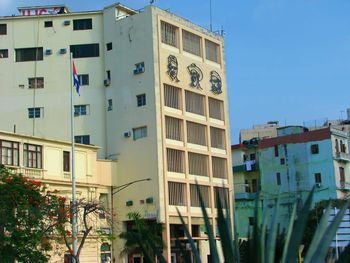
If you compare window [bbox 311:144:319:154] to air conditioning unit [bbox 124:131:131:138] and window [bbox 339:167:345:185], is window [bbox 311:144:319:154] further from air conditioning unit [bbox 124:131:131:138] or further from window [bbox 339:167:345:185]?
air conditioning unit [bbox 124:131:131:138]

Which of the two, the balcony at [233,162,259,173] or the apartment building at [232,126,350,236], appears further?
the balcony at [233,162,259,173]

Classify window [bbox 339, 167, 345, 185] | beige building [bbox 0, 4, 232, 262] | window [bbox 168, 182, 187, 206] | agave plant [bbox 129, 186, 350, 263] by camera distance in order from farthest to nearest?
window [bbox 339, 167, 345, 185], beige building [bbox 0, 4, 232, 262], window [bbox 168, 182, 187, 206], agave plant [bbox 129, 186, 350, 263]

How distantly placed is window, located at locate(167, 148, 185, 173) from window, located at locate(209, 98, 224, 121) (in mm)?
6053

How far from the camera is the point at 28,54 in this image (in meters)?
56.9

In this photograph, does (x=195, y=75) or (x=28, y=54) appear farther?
(x=28, y=54)

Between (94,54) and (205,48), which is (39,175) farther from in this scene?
(205,48)

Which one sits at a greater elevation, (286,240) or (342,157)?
(342,157)

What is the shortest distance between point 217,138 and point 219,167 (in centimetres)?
259

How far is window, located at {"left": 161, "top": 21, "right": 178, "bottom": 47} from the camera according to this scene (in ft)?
177

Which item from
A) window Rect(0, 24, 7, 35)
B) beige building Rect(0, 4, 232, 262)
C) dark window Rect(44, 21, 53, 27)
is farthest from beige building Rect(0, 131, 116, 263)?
window Rect(0, 24, 7, 35)

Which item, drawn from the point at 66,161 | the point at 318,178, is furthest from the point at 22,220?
the point at 318,178

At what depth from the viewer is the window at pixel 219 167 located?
56719 millimetres

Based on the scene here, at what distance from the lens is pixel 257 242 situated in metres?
7.28

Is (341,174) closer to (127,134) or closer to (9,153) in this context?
(127,134)
